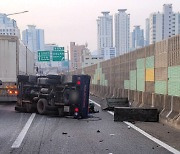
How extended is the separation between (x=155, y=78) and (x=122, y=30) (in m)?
135

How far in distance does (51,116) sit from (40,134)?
533cm

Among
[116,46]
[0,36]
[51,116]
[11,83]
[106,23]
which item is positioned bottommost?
[51,116]

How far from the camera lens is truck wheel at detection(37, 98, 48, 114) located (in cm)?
1593

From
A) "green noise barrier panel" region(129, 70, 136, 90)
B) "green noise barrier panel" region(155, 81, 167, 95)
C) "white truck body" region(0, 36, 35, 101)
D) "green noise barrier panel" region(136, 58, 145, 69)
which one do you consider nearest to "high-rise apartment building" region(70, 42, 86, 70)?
"green noise barrier panel" region(129, 70, 136, 90)

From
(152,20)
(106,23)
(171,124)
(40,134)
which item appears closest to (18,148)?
(40,134)

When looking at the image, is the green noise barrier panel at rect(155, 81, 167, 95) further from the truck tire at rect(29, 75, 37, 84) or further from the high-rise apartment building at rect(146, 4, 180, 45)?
the high-rise apartment building at rect(146, 4, 180, 45)

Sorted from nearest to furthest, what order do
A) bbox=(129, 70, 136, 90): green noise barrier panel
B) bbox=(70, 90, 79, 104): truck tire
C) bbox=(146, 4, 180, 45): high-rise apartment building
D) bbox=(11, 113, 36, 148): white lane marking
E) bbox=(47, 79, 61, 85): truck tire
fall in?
bbox=(11, 113, 36, 148): white lane marking → bbox=(70, 90, 79, 104): truck tire → bbox=(47, 79, 61, 85): truck tire → bbox=(129, 70, 136, 90): green noise barrier panel → bbox=(146, 4, 180, 45): high-rise apartment building

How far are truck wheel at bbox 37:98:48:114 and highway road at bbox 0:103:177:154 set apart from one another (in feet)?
9.21

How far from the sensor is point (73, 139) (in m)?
9.31

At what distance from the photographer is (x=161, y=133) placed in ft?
33.6

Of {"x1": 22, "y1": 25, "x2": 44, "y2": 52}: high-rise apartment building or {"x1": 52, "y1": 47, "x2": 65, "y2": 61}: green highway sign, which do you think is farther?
{"x1": 22, "y1": 25, "x2": 44, "y2": 52}: high-rise apartment building

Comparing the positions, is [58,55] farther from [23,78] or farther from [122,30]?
[122,30]

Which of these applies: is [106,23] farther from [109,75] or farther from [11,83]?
[11,83]

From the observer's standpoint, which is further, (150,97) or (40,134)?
(150,97)
